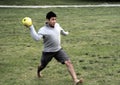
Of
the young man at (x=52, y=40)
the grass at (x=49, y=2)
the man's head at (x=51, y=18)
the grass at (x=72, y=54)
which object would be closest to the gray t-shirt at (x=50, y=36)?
the young man at (x=52, y=40)

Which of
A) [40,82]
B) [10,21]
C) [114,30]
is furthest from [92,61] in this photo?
[10,21]

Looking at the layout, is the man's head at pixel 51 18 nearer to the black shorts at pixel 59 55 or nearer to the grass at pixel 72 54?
the black shorts at pixel 59 55

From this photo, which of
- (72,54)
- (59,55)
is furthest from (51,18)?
(72,54)

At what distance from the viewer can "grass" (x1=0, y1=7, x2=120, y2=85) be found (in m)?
7.78

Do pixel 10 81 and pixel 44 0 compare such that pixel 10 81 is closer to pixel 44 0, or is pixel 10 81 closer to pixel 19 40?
pixel 19 40

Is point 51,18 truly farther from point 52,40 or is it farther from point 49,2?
point 49,2

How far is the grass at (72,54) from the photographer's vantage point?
7.78m

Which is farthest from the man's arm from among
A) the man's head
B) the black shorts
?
the black shorts

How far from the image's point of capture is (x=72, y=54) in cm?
1009

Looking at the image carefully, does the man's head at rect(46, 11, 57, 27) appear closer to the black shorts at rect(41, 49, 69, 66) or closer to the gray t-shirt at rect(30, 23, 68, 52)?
the gray t-shirt at rect(30, 23, 68, 52)

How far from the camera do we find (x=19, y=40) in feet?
40.7

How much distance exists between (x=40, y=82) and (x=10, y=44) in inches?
172

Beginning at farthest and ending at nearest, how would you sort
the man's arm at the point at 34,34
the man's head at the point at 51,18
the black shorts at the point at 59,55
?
the black shorts at the point at 59,55 < the man's head at the point at 51,18 < the man's arm at the point at 34,34

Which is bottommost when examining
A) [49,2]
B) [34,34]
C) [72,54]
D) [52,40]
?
[49,2]
